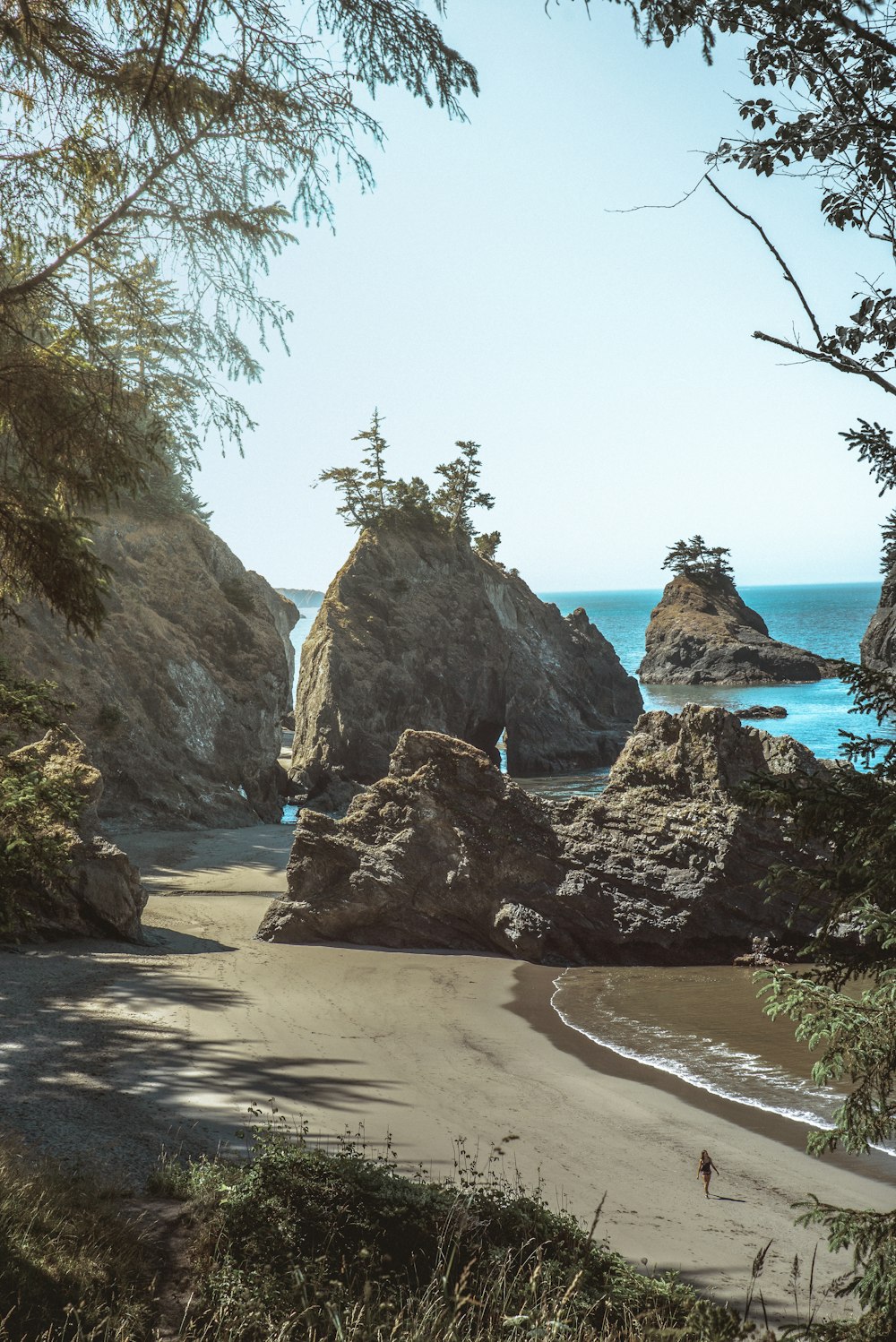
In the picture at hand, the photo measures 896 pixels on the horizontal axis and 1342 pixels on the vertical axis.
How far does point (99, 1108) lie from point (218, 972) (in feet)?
20.4

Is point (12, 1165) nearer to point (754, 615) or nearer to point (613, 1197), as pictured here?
point (613, 1197)

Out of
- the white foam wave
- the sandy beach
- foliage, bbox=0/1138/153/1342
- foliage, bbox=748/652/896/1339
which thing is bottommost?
the white foam wave

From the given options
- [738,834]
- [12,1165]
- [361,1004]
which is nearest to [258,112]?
[12,1165]

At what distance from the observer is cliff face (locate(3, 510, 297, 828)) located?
106 ft

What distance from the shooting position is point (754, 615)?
105188 mm

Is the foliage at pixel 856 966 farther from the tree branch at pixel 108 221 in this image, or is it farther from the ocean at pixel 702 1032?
the tree branch at pixel 108 221

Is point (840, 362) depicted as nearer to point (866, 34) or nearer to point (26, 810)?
point (866, 34)

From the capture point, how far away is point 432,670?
53406 millimetres

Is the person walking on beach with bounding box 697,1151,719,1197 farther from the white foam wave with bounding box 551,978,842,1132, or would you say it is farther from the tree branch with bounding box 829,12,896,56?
the tree branch with bounding box 829,12,896,56

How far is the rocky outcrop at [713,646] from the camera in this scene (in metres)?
92.0

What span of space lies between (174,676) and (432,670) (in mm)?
19185

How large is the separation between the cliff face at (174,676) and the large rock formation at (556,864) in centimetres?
1340

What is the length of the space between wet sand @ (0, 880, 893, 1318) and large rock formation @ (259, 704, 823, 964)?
212cm

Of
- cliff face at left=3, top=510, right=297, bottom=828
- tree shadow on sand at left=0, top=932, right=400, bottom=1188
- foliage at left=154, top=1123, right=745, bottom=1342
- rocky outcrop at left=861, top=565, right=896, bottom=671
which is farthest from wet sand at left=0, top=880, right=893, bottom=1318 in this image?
rocky outcrop at left=861, top=565, right=896, bottom=671
